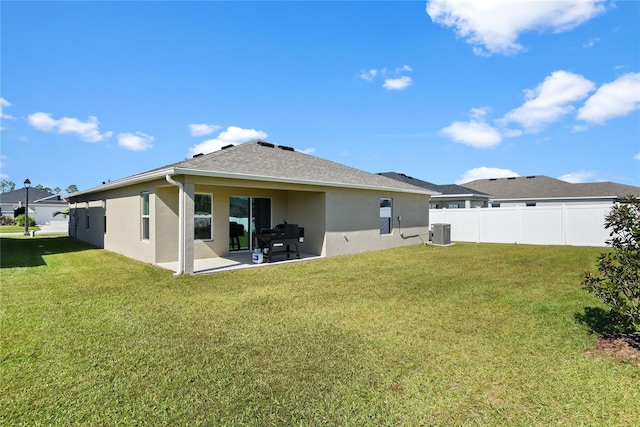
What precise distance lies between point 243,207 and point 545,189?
27.3m

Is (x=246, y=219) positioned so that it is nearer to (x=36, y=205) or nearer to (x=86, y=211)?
(x=86, y=211)

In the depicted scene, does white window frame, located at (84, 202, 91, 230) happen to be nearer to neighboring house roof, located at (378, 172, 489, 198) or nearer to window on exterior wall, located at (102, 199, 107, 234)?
window on exterior wall, located at (102, 199, 107, 234)

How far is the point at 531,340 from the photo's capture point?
398cm

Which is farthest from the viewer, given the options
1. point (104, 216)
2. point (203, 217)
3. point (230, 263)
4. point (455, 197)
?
point (455, 197)

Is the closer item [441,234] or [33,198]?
[441,234]

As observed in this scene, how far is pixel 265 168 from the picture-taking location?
10281 millimetres

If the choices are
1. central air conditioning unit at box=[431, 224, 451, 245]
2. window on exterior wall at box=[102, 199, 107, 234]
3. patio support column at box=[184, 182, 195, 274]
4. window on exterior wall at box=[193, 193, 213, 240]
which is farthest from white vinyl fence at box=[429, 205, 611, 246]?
window on exterior wall at box=[102, 199, 107, 234]

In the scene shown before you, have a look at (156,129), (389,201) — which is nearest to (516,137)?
(389,201)

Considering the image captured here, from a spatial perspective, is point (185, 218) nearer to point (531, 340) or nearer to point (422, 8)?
point (531, 340)

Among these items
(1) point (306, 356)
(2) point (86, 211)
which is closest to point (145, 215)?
(1) point (306, 356)

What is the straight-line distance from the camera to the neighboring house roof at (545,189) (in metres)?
25.5

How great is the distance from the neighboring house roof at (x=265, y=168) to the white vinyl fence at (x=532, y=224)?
4160 millimetres

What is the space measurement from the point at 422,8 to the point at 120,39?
35.0 feet

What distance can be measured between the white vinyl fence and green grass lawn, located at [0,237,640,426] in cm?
1009
